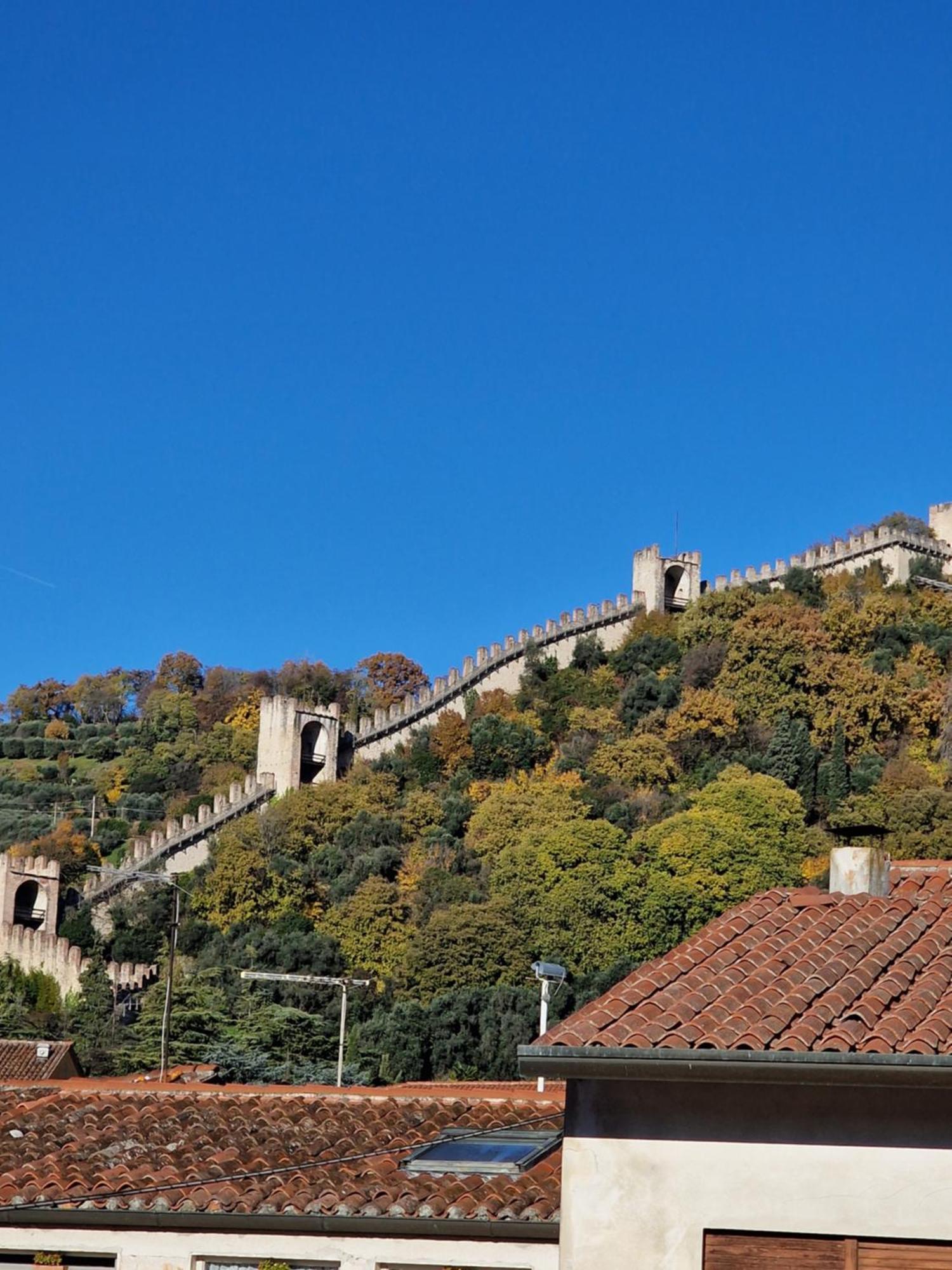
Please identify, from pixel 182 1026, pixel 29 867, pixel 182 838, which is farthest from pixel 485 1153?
pixel 182 838

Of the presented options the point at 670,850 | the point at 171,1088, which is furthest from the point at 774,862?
the point at 171,1088

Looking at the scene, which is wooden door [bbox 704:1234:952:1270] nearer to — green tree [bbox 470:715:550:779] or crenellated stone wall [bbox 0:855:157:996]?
crenellated stone wall [bbox 0:855:157:996]

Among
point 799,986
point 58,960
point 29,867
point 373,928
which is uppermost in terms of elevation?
point 29,867

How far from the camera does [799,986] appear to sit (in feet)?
33.5

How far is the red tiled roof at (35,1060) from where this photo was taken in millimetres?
40969

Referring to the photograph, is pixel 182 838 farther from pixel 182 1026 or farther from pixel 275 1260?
pixel 275 1260

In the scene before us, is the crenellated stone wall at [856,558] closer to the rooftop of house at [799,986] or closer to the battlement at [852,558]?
the battlement at [852,558]

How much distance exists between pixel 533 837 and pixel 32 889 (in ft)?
58.2

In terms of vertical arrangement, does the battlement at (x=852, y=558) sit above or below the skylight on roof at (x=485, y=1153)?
above

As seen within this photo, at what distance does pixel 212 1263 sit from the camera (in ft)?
42.1

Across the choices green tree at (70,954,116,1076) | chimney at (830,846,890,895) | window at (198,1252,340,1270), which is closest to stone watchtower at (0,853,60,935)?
green tree at (70,954,116,1076)

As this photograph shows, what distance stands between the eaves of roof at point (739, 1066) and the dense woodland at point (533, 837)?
42195 millimetres

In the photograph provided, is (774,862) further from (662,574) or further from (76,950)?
(662,574)

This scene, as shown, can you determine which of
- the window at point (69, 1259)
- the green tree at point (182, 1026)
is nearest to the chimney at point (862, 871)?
the window at point (69, 1259)
